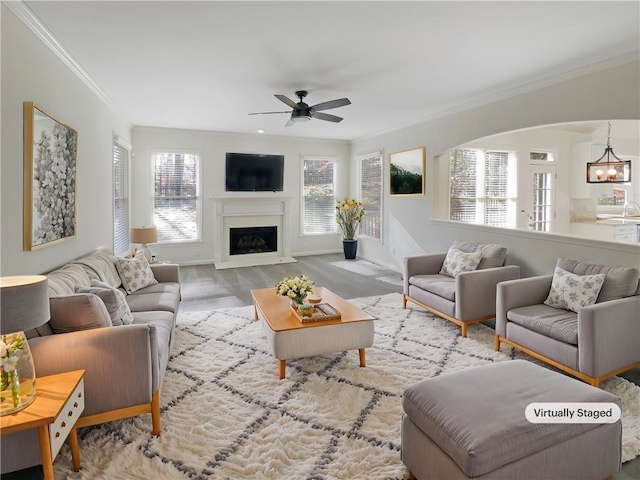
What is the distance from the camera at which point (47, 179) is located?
2.97m

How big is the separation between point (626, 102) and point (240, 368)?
4010 mm

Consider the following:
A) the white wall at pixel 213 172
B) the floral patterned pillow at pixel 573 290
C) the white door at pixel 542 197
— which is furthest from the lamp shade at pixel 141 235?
the white door at pixel 542 197

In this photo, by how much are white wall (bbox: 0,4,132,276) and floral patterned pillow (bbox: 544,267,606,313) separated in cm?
417

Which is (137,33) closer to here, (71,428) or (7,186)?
(7,186)

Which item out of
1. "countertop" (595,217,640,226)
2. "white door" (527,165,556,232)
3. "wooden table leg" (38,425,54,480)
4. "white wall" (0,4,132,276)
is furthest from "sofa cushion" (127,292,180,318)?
"countertop" (595,217,640,226)

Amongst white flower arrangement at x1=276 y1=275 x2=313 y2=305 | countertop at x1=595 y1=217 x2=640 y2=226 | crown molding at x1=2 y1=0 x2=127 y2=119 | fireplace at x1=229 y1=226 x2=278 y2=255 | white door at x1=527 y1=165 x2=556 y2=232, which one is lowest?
white flower arrangement at x1=276 y1=275 x2=313 y2=305

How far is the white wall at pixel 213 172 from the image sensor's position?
6984mm

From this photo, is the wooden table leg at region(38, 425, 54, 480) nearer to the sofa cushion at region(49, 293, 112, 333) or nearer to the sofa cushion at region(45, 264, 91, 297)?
the sofa cushion at region(49, 293, 112, 333)

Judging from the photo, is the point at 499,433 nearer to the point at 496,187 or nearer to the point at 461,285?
the point at 461,285

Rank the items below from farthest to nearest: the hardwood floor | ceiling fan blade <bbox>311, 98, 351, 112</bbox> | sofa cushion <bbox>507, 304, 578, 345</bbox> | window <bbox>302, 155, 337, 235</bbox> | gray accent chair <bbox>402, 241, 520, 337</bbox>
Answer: window <bbox>302, 155, 337, 235</bbox> < the hardwood floor < ceiling fan blade <bbox>311, 98, 351, 112</bbox> < gray accent chair <bbox>402, 241, 520, 337</bbox> < sofa cushion <bbox>507, 304, 578, 345</bbox>

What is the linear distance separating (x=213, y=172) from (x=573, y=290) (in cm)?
637

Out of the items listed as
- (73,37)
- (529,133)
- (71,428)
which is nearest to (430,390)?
(71,428)

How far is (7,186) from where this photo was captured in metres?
2.43

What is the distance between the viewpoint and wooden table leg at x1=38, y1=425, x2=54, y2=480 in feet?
5.09
